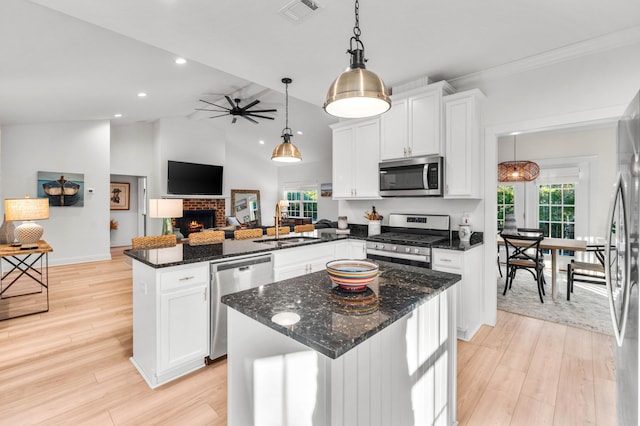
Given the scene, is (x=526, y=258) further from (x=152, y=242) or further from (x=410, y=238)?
(x=152, y=242)

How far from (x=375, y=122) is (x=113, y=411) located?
353 centimetres

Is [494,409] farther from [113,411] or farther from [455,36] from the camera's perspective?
[455,36]

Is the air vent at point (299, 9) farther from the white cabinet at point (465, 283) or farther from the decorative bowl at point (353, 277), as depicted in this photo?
the white cabinet at point (465, 283)

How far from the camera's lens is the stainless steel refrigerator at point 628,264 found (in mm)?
1004

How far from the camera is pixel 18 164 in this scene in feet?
17.7

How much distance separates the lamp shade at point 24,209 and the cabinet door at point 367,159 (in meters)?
3.58

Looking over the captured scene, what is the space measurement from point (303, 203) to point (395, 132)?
289 inches

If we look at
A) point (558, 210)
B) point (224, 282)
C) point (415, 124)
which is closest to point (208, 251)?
point (224, 282)

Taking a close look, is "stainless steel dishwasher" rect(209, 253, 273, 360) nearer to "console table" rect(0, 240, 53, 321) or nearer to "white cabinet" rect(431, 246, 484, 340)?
"white cabinet" rect(431, 246, 484, 340)

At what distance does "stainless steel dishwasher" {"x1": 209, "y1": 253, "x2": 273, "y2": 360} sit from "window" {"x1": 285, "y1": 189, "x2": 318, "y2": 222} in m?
7.58

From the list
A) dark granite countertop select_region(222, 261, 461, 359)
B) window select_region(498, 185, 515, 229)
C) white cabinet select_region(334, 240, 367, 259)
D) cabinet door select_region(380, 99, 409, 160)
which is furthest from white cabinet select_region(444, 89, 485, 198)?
window select_region(498, 185, 515, 229)

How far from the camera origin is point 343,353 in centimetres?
88

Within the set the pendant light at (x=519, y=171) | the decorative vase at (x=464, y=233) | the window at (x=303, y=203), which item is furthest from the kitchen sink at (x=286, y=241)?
the window at (x=303, y=203)

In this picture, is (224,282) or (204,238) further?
(204,238)
